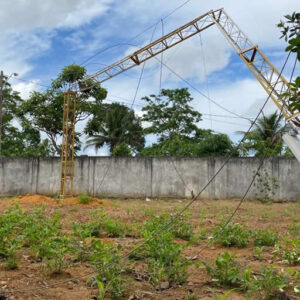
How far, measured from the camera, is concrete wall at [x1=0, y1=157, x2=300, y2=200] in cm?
1702

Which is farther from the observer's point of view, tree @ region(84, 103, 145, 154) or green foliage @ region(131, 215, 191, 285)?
tree @ region(84, 103, 145, 154)

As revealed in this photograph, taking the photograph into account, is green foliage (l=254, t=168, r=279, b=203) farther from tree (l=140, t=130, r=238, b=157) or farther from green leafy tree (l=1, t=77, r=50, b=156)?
green leafy tree (l=1, t=77, r=50, b=156)

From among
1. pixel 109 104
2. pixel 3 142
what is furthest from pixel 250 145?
pixel 3 142

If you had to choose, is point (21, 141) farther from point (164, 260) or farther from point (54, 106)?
point (164, 260)

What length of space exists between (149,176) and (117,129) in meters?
11.2

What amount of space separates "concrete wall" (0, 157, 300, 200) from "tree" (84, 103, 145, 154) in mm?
9806

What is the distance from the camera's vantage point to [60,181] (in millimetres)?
18047

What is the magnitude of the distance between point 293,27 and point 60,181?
1650 centimetres

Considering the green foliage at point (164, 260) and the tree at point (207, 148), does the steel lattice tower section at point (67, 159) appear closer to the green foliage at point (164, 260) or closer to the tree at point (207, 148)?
the tree at point (207, 148)

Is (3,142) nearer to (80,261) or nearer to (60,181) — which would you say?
(60,181)

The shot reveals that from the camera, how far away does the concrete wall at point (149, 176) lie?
17016 millimetres

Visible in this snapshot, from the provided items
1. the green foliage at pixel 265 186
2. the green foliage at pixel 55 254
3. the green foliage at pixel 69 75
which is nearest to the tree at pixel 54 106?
the green foliage at pixel 69 75

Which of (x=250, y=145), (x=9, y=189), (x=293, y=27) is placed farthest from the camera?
(x=250, y=145)

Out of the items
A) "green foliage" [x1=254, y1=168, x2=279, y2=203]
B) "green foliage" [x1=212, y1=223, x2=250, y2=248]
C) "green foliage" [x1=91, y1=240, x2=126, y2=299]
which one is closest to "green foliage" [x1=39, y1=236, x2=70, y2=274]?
"green foliage" [x1=91, y1=240, x2=126, y2=299]
